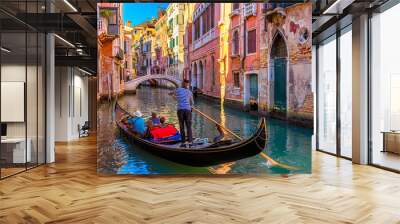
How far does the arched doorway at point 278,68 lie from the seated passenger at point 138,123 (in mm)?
2256

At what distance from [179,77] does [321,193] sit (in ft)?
9.93

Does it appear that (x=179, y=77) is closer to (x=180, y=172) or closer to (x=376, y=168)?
(x=180, y=172)

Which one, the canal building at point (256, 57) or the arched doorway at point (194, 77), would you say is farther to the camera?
the arched doorway at point (194, 77)

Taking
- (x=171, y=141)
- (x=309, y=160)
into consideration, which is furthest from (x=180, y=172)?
(x=309, y=160)

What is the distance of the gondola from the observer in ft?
21.4

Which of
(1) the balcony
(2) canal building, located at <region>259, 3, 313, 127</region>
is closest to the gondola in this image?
(2) canal building, located at <region>259, 3, 313, 127</region>

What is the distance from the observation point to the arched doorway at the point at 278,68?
6672 mm

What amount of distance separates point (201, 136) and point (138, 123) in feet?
3.65

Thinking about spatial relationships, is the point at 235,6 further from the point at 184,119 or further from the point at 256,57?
the point at 184,119

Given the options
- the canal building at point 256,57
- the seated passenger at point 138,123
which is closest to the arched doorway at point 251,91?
the canal building at point 256,57

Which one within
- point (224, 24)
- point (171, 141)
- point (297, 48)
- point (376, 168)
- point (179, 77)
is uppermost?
point (224, 24)

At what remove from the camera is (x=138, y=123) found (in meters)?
6.71

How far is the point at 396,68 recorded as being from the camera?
7.21 metres

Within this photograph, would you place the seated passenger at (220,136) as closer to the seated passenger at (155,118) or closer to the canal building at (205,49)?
the canal building at (205,49)
